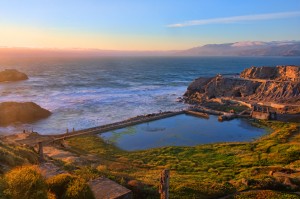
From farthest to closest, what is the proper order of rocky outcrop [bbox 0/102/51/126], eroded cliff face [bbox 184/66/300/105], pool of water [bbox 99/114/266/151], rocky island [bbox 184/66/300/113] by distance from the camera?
eroded cliff face [bbox 184/66/300/105], rocky island [bbox 184/66/300/113], rocky outcrop [bbox 0/102/51/126], pool of water [bbox 99/114/266/151]

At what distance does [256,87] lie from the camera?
92.3 meters

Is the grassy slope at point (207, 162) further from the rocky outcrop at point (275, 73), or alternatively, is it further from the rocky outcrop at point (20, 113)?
the rocky outcrop at point (275, 73)

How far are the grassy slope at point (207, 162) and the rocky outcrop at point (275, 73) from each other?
52.0 m

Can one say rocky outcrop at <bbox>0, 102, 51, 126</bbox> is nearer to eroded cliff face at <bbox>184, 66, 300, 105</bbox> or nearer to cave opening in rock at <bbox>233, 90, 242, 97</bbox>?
eroded cliff face at <bbox>184, 66, 300, 105</bbox>

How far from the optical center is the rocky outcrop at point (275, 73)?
9675cm

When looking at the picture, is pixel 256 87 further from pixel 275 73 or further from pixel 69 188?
pixel 69 188

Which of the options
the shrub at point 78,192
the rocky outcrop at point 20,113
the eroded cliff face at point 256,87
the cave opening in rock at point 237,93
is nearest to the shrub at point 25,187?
the shrub at point 78,192

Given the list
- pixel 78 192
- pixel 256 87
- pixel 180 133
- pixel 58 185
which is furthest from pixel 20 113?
pixel 256 87

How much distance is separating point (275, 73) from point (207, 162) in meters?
77.9

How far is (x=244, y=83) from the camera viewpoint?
9569 centimetres

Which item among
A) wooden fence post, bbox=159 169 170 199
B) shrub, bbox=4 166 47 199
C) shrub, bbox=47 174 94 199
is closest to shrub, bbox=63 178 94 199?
shrub, bbox=47 174 94 199

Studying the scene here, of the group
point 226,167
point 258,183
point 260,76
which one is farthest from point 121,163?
point 260,76

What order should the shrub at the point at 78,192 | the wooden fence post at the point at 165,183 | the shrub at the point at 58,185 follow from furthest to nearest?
the wooden fence post at the point at 165,183, the shrub at the point at 58,185, the shrub at the point at 78,192

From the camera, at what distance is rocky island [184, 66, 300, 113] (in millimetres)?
79375
